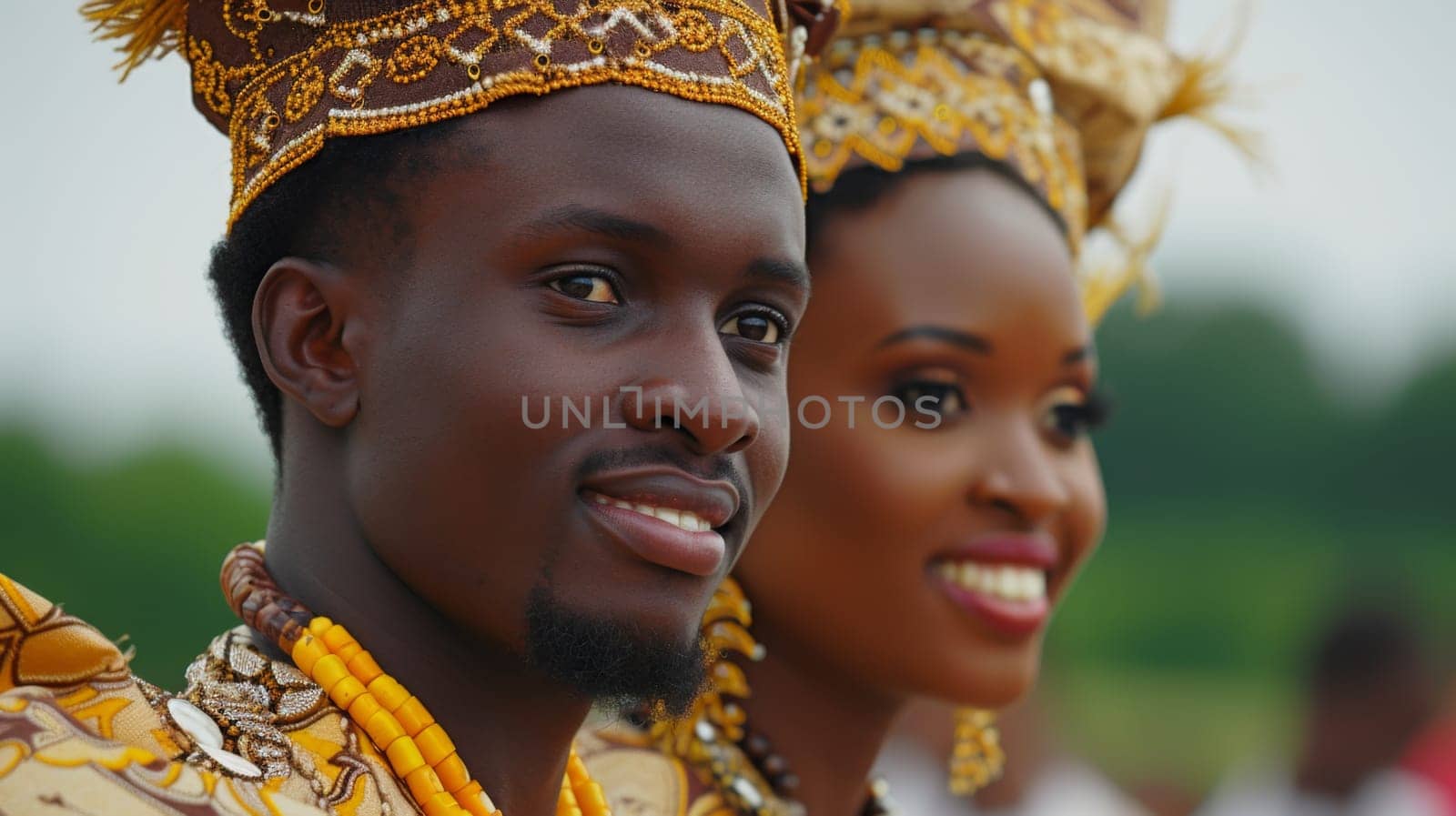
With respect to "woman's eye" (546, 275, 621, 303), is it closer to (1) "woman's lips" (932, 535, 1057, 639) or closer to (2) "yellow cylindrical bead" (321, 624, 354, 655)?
(2) "yellow cylindrical bead" (321, 624, 354, 655)

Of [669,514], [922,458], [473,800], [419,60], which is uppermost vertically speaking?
[419,60]

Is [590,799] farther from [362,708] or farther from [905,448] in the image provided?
[905,448]

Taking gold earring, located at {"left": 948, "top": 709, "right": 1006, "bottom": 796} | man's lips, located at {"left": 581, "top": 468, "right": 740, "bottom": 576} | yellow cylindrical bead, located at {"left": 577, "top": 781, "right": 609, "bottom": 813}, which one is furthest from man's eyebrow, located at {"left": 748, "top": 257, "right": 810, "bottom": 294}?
gold earring, located at {"left": 948, "top": 709, "right": 1006, "bottom": 796}

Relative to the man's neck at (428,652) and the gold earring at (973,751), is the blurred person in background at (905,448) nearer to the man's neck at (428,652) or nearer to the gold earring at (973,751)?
the gold earring at (973,751)

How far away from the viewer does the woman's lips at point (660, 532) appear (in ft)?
7.45

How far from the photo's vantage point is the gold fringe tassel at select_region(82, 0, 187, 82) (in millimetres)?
2639

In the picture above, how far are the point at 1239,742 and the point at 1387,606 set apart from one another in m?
2.68

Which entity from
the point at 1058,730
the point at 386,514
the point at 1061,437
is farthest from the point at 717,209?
the point at 1058,730

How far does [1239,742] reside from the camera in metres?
12.7

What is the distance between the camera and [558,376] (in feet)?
7.35

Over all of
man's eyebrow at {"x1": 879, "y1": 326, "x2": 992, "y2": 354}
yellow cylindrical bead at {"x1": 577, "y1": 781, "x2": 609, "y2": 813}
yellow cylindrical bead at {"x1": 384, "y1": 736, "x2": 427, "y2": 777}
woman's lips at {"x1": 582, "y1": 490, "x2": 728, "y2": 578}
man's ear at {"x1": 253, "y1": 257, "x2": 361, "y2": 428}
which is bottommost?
yellow cylindrical bead at {"x1": 577, "y1": 781, "x2": 609, "y2": 813}

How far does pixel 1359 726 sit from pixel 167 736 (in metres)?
8.02

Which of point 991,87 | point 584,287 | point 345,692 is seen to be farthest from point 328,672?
point 991,87

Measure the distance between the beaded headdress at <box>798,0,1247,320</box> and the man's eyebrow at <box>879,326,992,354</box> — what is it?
392 mm
